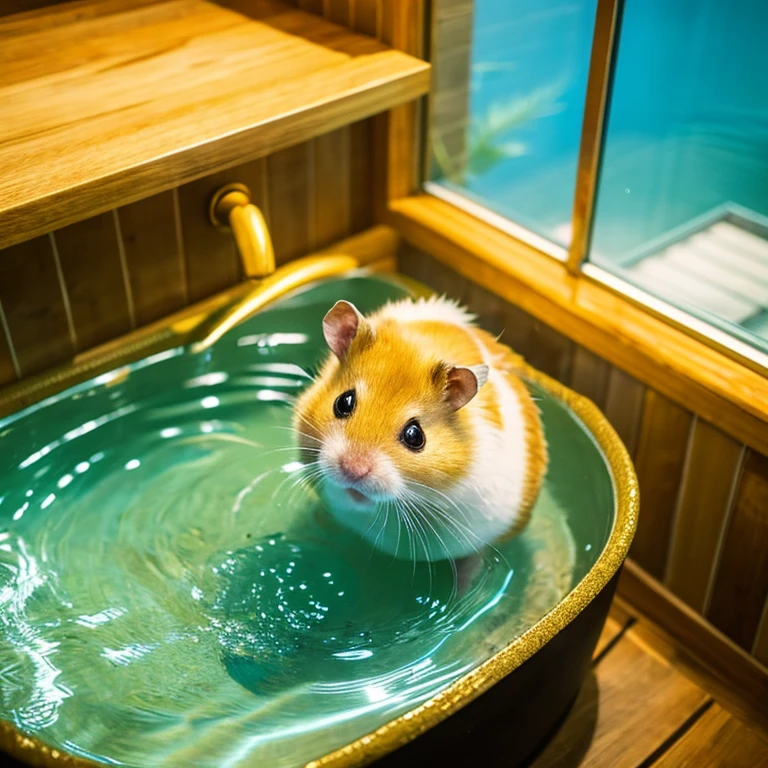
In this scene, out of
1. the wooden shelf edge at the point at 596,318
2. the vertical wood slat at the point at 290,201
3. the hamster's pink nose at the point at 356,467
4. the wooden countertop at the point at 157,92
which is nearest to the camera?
the hamster's pink nose at the point at 356,467

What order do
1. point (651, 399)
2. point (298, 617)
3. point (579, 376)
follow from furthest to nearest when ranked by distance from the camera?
point (579, 376) < point (651, 399) < point (298, 617)

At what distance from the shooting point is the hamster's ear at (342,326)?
4.46ft

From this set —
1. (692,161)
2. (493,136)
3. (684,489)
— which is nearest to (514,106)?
(493,136)

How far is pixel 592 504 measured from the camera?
158cm

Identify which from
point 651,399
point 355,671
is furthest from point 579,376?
point 355,671

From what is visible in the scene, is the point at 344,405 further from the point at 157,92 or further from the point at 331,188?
the point at 331,188

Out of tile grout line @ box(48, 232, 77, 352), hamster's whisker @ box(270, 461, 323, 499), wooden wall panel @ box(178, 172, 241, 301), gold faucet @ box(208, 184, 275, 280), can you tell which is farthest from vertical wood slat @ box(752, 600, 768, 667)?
tile grout line @ box(48, 232, 77, 352)

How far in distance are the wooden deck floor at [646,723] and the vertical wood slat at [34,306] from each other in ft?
3.68

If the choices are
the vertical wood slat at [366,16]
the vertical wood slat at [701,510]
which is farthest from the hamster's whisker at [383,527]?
the vertical wood slat at [366,16]

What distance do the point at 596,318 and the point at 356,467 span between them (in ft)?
2.13

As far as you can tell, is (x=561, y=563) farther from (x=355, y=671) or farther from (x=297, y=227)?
(x=297, y=227)

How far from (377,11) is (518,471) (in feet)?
3.01

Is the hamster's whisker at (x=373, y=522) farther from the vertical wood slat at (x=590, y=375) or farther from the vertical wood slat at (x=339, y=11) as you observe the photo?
the vertical wood slat at (x=339, y=11)

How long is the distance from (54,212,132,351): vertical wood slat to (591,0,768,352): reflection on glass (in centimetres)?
89
